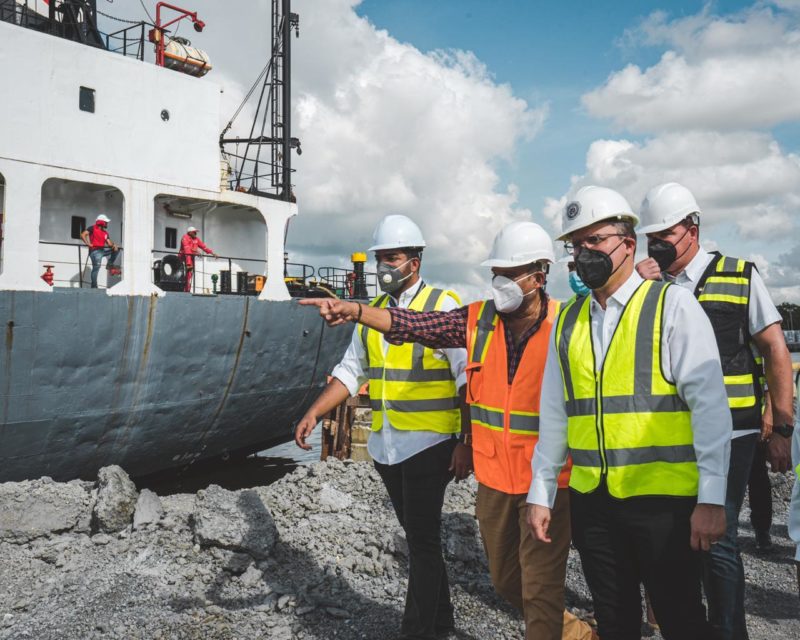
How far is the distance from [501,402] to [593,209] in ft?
2.78

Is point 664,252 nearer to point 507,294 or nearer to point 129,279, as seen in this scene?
point 507,294

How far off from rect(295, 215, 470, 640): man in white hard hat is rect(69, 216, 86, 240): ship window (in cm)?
747

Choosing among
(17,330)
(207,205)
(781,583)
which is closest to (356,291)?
(207,205)

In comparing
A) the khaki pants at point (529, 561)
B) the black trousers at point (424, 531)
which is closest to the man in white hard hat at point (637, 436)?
the khaki pants at point (529, 561)

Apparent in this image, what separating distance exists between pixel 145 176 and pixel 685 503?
875 cm

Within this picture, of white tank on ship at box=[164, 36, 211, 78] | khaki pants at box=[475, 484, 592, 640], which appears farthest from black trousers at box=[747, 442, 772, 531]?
white tank on ship at box=[164, 36, 211, 78]

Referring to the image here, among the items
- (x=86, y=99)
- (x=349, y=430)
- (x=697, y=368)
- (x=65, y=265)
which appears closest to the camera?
(x=697, y=368)

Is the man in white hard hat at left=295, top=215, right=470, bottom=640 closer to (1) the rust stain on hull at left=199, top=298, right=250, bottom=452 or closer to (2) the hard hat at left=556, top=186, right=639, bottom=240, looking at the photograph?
(2) the hard hat at left=556, top=186, right=639, bottom=240

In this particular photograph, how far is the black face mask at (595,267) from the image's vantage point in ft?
6.88

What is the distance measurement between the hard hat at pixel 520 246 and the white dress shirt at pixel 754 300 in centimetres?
64

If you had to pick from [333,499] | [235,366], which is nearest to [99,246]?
[235,366]

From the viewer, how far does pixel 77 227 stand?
920 cm

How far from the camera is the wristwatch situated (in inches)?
107

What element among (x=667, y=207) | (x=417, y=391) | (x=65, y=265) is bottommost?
(x=417, y=391)
